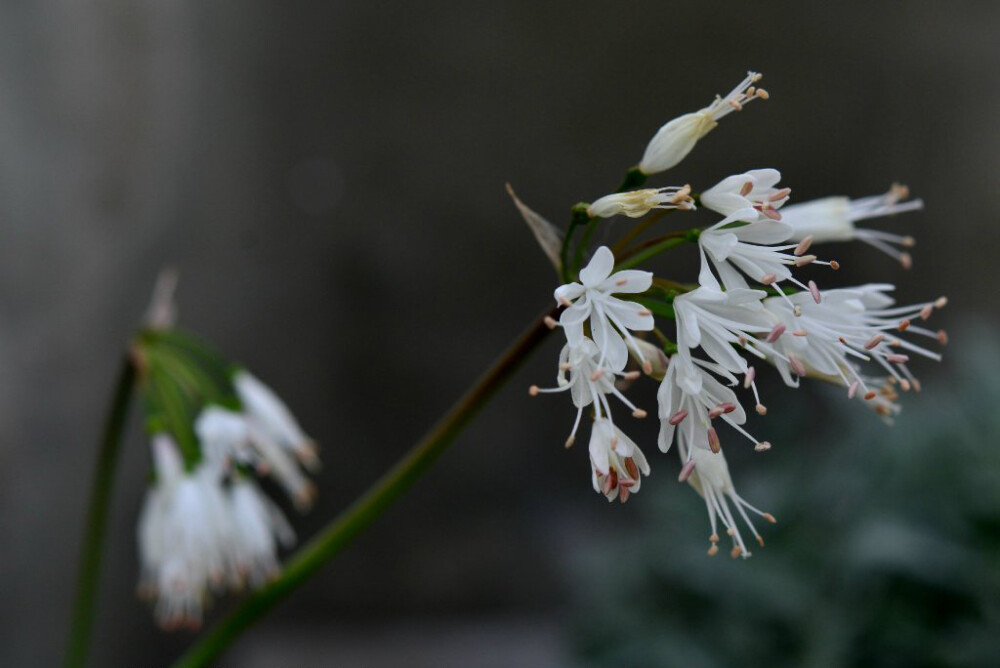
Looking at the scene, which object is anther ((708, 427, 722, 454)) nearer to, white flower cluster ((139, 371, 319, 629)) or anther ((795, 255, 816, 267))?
anther ((795, 255, 816, 267))

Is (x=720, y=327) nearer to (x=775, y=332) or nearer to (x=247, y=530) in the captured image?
(x=775, y=332)

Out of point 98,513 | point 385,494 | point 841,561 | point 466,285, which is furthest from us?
A: point 466,285

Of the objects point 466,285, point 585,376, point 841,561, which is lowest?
point 841,561

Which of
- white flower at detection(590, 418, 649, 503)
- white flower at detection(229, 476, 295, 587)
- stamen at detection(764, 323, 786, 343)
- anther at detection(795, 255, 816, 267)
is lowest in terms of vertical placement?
white flower at detection(229, 476, 295, 587)

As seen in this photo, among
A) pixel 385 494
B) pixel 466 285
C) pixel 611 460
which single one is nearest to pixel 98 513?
pixel 385 494

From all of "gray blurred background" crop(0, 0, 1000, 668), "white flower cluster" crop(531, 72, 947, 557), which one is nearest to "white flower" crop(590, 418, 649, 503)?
"white flower cluster" crop(531, 72, 947, 557)

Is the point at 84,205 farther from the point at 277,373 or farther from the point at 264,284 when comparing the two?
the point at 277,373
